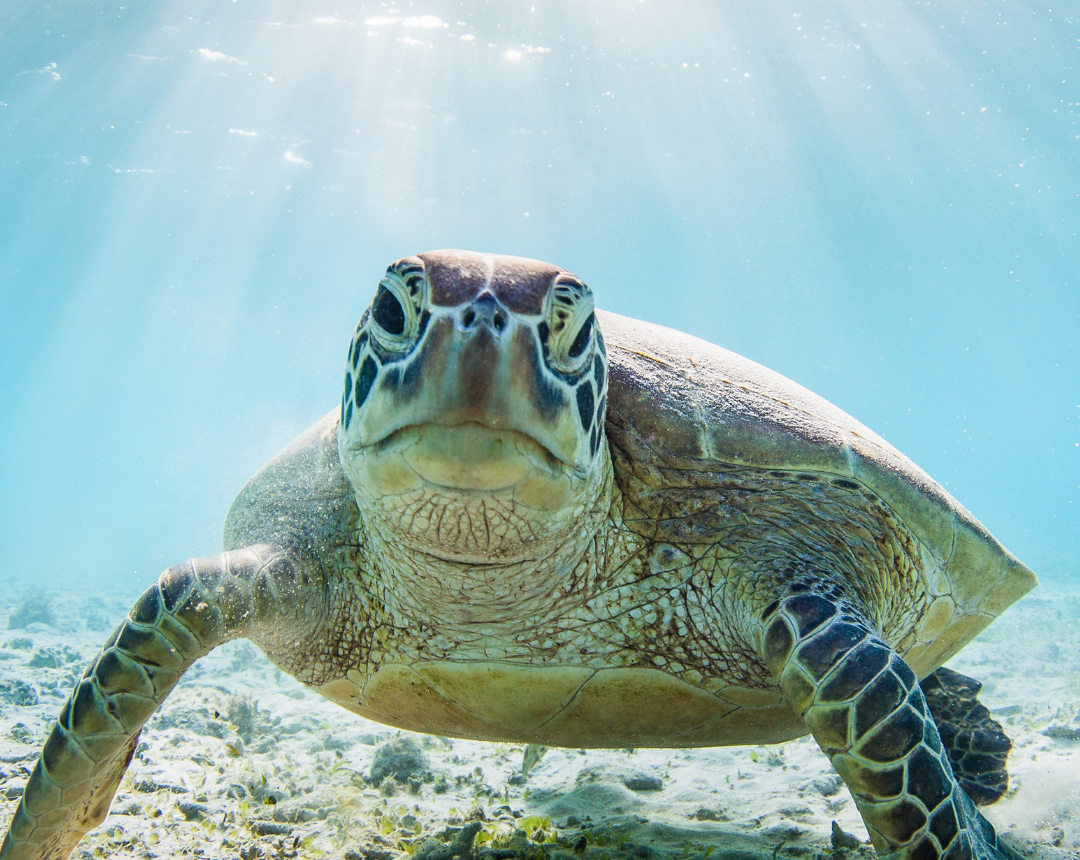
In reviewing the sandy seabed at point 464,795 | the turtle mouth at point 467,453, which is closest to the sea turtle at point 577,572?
the turtle mouth at point 467,453

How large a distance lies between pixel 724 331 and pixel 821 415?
81024 mm

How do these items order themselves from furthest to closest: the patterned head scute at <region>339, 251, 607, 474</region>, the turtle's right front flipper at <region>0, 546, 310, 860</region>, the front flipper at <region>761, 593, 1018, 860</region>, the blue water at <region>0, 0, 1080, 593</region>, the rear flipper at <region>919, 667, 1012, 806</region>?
the blue water at <region>0, 0, 1080, 593</region> < the rear flipper at <region>919, 667, 1012, 806</region> < the turtle's right front flipper at <region>0, 546, 310, 860</region> < the front flipper at <region>761, 593, 1018, 860</region> < the patterned head scute at <region>339, 251, 607, 474</region>

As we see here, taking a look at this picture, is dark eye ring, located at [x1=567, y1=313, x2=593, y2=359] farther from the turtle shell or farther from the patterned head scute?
the turtle shell

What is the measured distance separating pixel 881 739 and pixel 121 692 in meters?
2.48

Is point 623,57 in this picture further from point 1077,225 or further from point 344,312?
point 1077,225

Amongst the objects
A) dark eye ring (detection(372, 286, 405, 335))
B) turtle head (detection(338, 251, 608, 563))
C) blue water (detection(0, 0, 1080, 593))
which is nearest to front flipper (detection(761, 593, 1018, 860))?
turtle head (detection(338, 251, 608, 563))

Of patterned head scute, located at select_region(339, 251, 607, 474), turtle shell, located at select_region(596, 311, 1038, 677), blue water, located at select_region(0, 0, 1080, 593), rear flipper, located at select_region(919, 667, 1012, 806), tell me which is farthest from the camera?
blue water, located at select_region(0, 0, 1080, 593)

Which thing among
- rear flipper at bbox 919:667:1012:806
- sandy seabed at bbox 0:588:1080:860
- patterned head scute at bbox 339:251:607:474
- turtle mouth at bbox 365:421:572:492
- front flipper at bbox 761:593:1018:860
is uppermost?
patterned head scute at bbox 339:251:607:474

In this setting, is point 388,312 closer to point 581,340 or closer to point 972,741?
point 581,340

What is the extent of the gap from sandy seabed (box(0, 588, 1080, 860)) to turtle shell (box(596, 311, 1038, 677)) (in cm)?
100

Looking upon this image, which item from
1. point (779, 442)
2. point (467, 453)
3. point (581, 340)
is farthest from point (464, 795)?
point (581, 340)

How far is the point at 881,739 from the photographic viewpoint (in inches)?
62.2

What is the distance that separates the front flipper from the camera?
60.7 inches

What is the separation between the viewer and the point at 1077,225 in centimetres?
4816
